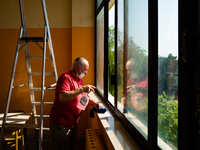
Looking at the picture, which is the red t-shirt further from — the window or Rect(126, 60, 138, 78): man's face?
Rect(126, 60, 138, 78): man's face

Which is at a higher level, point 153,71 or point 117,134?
point 153,71

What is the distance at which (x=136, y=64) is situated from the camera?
1498mm

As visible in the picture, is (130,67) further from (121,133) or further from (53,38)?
(53,38)

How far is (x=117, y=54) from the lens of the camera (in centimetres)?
221

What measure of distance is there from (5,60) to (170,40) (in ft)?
Result: 13.3

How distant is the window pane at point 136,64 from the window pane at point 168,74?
8.7 inches

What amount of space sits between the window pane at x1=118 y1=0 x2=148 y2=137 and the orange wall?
2300 mm

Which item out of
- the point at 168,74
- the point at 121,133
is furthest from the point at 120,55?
the point at 168,74

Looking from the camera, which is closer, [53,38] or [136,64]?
[136,64]

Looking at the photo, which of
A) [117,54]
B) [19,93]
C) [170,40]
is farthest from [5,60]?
[170,40]

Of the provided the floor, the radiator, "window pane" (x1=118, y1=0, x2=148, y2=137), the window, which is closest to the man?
the radiator

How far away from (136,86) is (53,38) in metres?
3.14
